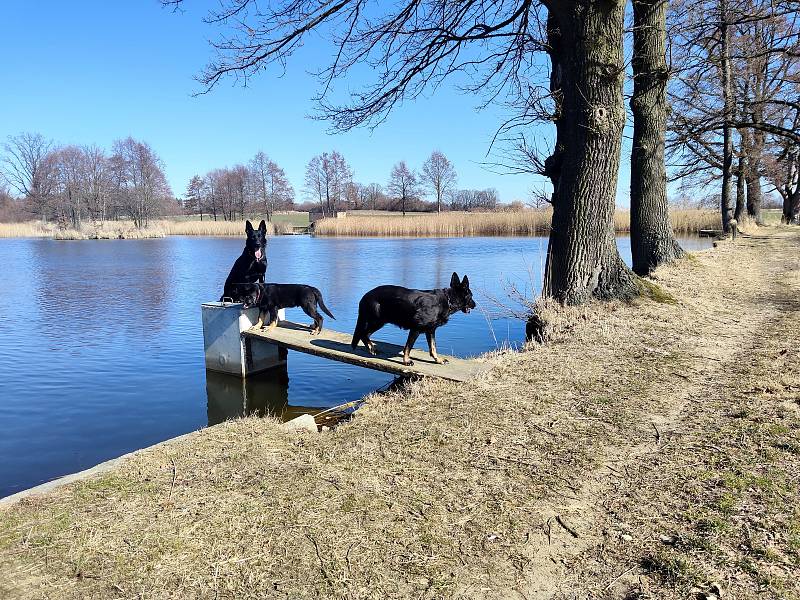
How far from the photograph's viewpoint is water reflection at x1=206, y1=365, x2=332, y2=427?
7.29 meters

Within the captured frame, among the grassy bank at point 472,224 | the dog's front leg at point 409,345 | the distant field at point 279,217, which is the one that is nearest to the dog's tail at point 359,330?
the dog's front leg at point 409,345

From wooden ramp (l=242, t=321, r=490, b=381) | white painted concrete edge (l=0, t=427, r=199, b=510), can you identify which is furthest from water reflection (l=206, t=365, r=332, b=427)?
white painted concrete edge (l=0, t=427, r=199, b=510)

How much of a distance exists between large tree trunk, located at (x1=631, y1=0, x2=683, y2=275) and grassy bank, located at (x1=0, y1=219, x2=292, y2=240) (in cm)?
4625

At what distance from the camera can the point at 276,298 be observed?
28.4ft

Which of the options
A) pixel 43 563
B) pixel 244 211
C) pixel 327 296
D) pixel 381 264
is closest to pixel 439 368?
pixel 43 563

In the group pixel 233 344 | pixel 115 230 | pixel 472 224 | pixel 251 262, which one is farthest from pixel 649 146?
pixel 115 230

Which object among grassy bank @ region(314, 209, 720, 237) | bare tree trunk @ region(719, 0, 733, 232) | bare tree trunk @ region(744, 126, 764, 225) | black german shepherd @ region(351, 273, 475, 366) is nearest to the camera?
black german shepherd @ region(351, 273, 475, 366)

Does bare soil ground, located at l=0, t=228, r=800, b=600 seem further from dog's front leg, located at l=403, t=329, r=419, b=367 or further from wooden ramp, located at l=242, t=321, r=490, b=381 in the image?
dog's front leg, located at l=403, t=329, r=419, b=367

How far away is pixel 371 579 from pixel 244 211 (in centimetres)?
8609

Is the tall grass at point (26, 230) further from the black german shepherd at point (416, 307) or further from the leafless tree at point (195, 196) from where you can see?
the black german shepherd at point (416, 307)

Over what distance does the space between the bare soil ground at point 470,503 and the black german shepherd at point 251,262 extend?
4.40m

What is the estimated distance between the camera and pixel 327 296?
15016 mm

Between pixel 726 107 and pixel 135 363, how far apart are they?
19.2 meters

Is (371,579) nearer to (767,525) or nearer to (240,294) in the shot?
(767,525)
